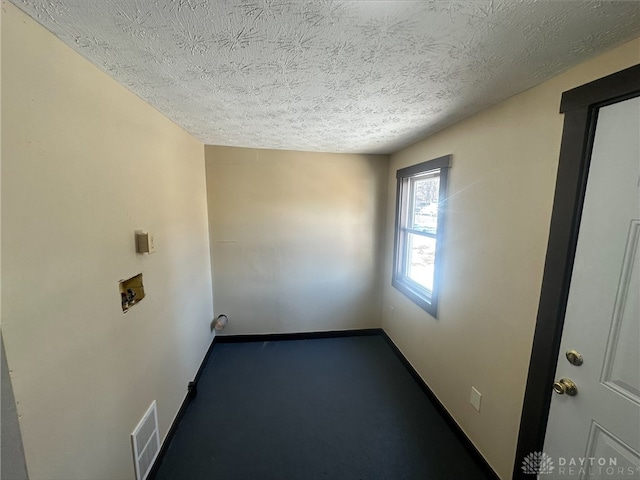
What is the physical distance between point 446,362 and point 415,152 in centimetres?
179

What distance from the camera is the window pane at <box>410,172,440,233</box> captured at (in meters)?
2.13

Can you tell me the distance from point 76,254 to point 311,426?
5.88 feet

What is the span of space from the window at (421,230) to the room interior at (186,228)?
0.40 feet

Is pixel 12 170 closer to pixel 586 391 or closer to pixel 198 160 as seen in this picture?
pixel 198 160

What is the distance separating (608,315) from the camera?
3.01ft

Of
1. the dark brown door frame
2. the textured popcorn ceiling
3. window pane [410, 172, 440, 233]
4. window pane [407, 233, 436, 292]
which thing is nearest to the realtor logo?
the dark brown door frame

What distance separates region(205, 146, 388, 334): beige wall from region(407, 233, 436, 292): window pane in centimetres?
46

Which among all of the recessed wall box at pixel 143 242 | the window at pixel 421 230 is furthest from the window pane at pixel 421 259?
the recessed wall box at pixel 143 242

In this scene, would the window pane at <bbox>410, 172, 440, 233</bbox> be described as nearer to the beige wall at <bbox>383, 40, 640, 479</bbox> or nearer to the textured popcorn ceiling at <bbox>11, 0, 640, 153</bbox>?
the beige wall at <bbox>383, 40, 640, 479</bbox>

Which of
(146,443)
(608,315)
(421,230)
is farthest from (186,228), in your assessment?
(608,315)

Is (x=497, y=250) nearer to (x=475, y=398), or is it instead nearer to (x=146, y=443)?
(x=475, y=398)

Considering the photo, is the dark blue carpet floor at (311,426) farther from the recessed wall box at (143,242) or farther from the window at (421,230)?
the recessed wall box at (143,242)

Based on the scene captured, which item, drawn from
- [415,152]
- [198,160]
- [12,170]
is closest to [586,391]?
[415,152]

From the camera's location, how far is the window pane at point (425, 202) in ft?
7.00
